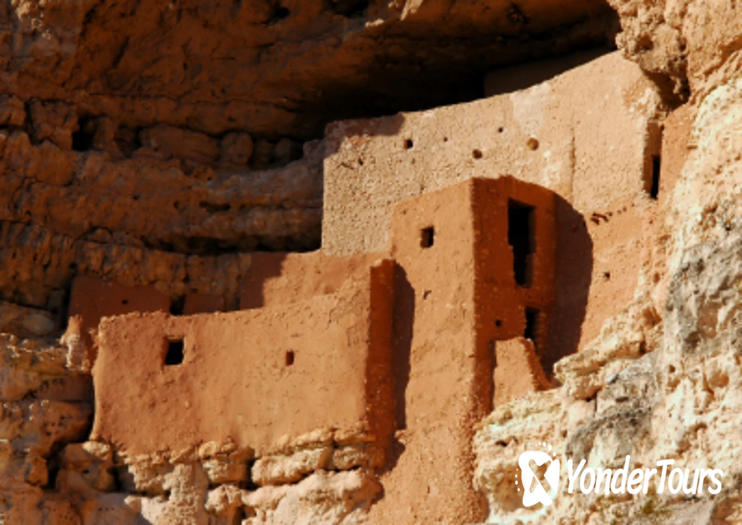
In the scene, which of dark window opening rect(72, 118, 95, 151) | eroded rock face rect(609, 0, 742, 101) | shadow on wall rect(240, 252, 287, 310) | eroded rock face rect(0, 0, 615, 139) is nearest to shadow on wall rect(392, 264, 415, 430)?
shadow on wall rect(240, 252, 287, 310)

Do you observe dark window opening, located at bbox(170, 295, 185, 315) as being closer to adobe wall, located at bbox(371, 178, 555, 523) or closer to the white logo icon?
adobe wall, located at bbox(371, 178, 555, 523)

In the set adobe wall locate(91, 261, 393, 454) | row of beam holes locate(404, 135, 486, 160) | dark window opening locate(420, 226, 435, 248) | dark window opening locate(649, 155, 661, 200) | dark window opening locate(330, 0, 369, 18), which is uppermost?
dark window opening locate(330, 0, 369, 18)

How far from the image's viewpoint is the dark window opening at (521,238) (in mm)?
20781

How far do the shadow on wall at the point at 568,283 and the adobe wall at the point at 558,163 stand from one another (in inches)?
0.4

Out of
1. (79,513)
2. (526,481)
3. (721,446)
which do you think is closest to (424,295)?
(526,481)

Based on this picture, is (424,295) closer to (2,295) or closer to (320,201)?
(320,201)

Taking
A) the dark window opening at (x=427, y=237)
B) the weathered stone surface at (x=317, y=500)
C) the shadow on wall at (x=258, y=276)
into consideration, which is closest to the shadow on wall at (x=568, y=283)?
the dark window opening at (x=427, y=237)

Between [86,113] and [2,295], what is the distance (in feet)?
9.28

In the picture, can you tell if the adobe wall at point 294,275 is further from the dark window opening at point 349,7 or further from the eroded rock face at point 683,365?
the eroded rock face at point 683,365

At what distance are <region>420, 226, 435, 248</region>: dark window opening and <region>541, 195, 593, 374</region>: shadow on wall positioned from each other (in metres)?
1.43

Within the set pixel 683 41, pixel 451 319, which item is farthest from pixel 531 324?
pixel 683 41

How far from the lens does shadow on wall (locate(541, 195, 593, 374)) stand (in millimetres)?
20359

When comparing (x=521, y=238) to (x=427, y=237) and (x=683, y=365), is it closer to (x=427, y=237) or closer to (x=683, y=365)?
(x=427, y=237)

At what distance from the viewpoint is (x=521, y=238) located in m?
21.2
